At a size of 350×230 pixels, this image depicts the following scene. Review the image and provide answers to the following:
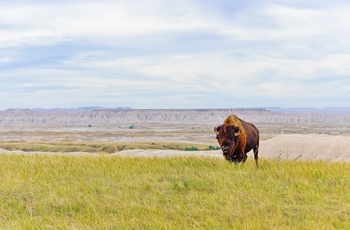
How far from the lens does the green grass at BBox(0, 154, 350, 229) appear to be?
7754 millimetres

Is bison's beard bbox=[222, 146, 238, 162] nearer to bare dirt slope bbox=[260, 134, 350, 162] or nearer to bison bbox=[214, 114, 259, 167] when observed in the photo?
bison bbox=[214, 114, 259, 167]

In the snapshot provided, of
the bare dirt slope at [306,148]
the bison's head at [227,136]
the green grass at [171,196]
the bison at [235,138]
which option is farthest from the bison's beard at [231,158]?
the bare dirt slope at [306,148]

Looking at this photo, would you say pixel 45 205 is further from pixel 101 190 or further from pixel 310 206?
pixel 310 206

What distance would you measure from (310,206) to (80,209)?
A: 14.5 feet

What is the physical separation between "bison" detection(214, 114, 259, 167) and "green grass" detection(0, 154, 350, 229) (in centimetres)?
62

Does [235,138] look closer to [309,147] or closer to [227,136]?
[227,136]

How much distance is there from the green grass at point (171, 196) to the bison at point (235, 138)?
62 cm

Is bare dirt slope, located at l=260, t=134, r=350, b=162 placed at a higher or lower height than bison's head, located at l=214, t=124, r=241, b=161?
lower

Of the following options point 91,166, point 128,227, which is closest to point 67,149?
point 91,166

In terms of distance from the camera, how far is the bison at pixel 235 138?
534 inches

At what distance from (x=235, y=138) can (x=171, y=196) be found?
4750mm

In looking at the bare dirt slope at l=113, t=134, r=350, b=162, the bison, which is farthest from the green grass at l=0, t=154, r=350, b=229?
the bare dirt slope at l=113, t=134, r=350, b=162

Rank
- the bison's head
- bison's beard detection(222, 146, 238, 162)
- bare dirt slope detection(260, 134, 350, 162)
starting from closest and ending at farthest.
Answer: the bison's head < bison's beard detection(222, 146, 238, 162) < bare dirt slope detection(260, 134, 350, 162)

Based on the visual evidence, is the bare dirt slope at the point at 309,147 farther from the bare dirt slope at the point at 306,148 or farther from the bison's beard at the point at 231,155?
the bison's beard at the point at 231,155
